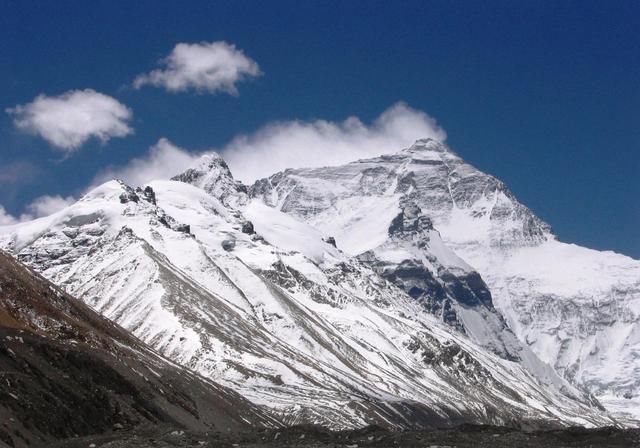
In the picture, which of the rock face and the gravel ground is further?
the rock face

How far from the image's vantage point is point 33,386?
425 feet

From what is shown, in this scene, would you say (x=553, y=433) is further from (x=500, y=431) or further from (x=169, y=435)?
(x=169, y=435)

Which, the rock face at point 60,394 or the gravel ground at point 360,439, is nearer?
the gravel ground at point 360,439

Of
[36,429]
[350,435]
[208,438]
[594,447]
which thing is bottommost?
[36,429]

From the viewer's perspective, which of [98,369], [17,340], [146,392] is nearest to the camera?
[17,340]

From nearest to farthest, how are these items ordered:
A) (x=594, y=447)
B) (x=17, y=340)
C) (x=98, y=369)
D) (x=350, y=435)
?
(x=594, y=447) < (x=350, y=435) < (x=17, y=340) < (x=98, y=369)

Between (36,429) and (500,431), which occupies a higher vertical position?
(500,431)

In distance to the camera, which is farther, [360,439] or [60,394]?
[60,394]

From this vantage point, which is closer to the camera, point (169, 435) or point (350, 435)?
point (169, 435)

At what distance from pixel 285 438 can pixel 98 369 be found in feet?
167

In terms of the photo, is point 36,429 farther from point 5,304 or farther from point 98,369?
point 5,304

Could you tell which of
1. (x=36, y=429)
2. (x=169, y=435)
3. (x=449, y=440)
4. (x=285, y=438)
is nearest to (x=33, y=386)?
(x=36, y=429)

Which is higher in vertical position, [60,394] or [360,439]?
[360,439]

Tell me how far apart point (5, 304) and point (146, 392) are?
97.5 feet
